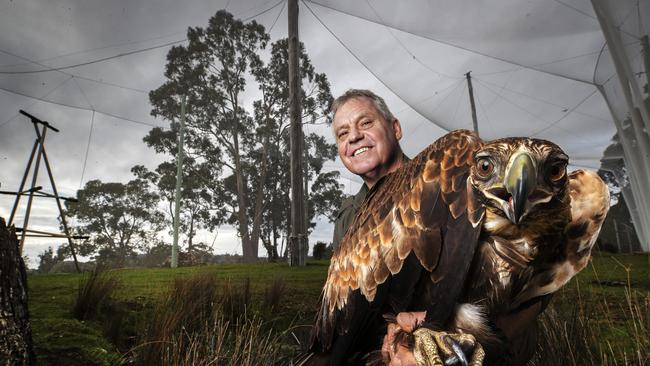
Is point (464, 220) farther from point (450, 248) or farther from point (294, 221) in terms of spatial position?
point (294, 221)

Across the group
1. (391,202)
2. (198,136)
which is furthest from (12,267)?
(198,136)

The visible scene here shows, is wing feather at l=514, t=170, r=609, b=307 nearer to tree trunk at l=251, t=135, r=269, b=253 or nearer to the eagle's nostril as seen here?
the eagle's nostril

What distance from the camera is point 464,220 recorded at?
0.73 metres

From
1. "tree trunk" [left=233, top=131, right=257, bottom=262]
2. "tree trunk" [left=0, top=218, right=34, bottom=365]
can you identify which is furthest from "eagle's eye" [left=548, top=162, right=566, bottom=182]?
"tree trunk" [left=233, top=131, right=257, bottom=262]

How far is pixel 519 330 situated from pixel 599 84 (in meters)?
4.82

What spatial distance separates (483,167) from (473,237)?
152 millimetres

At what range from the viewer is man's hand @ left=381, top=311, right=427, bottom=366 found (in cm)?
72

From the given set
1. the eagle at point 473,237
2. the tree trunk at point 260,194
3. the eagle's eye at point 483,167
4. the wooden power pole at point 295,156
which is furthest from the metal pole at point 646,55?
the tree trunk at point 260,194

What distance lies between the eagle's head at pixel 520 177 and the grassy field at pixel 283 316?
56.0 inches

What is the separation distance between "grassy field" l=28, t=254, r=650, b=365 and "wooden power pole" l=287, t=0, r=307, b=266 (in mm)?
820

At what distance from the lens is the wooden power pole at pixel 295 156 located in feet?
15.6

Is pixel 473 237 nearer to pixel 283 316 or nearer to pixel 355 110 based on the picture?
pixel 355 110

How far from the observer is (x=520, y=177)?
60cm

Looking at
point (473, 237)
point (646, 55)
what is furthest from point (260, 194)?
point (473, 237)
